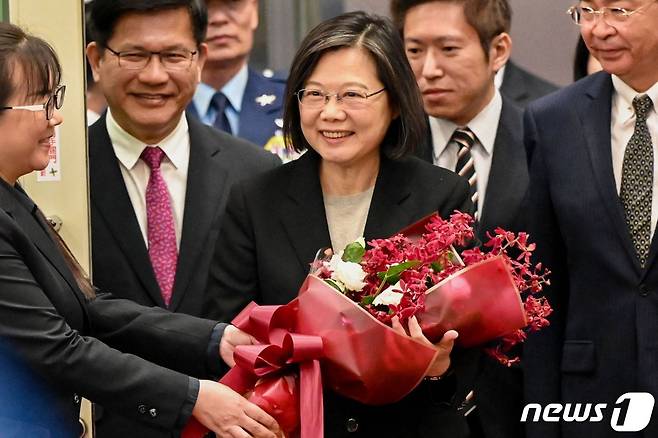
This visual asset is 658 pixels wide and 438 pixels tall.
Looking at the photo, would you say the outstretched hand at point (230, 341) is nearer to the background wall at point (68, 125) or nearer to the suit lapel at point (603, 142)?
the background wall at point (68, 125)

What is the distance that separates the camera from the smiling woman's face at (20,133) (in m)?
2.87

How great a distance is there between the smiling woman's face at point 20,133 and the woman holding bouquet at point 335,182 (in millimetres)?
529

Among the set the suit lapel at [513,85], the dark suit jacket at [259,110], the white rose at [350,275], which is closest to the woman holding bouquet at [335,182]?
the white rose at [350,275]

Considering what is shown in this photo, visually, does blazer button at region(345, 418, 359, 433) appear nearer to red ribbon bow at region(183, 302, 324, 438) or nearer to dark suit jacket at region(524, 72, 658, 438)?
red ribbon bow at region(183, 302, 324, 438)

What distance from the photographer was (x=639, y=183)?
334 cm

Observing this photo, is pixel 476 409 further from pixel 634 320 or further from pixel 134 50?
pixel 134 50

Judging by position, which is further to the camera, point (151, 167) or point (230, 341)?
point (151, 167)

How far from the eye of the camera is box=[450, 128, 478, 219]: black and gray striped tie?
3789 millimetres

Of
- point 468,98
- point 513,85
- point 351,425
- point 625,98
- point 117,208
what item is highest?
point 625,98

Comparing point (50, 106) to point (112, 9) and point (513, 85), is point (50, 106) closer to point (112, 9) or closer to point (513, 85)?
point (112, 9)

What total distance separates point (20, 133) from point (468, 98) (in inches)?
58.6

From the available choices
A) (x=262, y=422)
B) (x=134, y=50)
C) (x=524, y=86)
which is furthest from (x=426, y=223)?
(x=524, y=86)

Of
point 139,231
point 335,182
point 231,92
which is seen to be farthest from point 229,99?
point 335,182

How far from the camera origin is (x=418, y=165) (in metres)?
3.26
